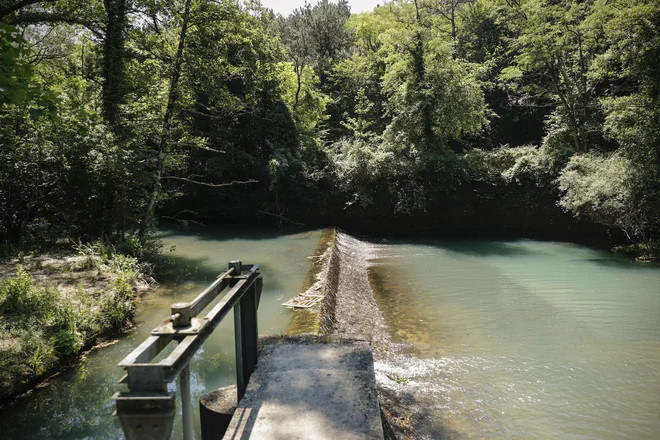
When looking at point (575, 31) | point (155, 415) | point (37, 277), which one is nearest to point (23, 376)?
point (37, 277)

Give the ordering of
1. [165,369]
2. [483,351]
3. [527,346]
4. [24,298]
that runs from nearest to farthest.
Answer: [165,369], [24,298], [483,351], [527,346]

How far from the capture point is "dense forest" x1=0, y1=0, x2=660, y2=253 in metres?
8.88

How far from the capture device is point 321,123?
2527 cm

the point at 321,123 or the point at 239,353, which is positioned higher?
the point at 321,123

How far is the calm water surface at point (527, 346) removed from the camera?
437 centimetres

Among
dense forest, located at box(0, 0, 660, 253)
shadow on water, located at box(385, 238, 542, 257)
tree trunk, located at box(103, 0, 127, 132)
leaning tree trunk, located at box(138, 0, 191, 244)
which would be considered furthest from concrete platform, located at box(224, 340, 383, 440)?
shadow on water, located at box(385, 238, 542, 257)

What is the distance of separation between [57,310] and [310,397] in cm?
443

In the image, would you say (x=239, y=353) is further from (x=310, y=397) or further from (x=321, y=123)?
(x=321, y=123)

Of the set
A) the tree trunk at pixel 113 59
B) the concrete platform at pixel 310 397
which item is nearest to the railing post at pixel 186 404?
the concrete platform at pixel 310 397

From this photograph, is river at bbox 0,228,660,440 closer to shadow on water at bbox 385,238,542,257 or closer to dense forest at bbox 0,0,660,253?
shadow on water at bbox 385,238,542,257

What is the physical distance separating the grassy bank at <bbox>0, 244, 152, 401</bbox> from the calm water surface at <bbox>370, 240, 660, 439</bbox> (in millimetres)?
4011

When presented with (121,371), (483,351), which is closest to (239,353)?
(121,371)

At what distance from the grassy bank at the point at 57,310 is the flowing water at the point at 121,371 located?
0.72 ft

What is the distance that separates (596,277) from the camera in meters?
9.95
